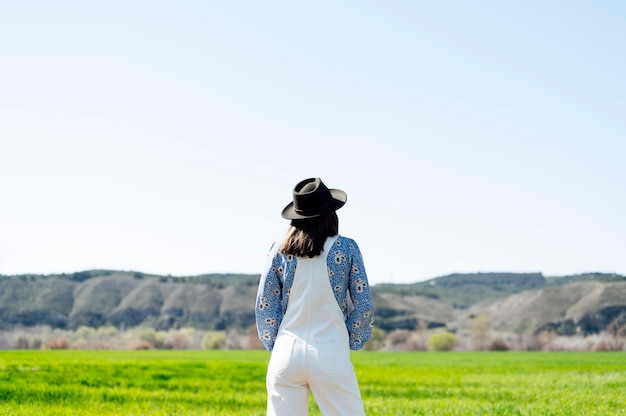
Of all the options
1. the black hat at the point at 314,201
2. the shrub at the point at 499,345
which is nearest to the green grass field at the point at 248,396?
the black hat at the point at 314,201

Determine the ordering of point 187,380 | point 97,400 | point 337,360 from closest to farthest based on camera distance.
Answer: point 337,360 → point 97,400 → point 187,380

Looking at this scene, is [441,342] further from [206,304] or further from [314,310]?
[314,310]

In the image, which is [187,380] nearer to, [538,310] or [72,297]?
[538,310]

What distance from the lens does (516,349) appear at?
65.9 m

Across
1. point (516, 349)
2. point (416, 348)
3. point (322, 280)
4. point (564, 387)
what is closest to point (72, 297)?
point (416, 348)

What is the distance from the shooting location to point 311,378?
215 inches

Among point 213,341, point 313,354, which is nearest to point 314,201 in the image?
point 313,354

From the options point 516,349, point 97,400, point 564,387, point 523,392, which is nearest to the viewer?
point 97,400

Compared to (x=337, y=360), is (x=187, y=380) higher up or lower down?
lower down

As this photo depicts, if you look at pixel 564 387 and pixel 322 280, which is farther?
pixel 564 387

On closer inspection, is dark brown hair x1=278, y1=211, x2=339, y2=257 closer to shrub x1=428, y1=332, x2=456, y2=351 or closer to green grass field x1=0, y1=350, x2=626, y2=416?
green grass field x1=0, y1=350, x2=626, y2=416

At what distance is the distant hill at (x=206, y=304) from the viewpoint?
89.7 metres

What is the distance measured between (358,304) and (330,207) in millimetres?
669

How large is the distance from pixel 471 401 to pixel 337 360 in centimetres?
944
